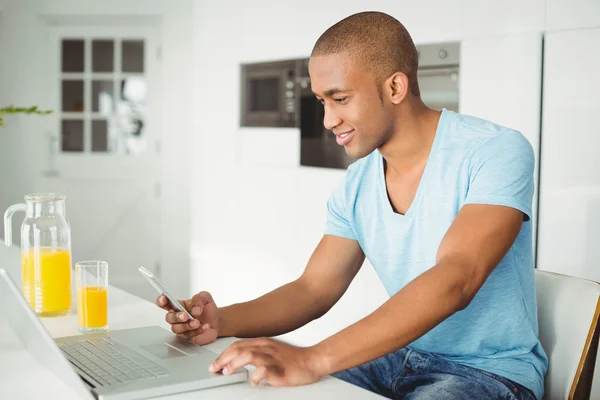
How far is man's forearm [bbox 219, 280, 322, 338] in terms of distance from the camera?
1469 millimetres

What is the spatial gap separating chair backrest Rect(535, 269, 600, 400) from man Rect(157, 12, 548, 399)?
0.11 ft

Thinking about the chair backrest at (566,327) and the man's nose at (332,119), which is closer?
the chair backrest at (566,327)

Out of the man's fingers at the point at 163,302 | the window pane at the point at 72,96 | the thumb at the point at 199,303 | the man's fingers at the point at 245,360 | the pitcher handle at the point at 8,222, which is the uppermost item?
the window pane at the point at 72,96

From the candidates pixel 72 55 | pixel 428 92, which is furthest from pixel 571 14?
pixel 72 55

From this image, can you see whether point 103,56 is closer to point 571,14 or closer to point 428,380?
point 571,14

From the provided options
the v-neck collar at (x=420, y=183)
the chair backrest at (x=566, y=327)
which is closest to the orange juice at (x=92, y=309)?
the v-neck collar at (x=420, y=183)

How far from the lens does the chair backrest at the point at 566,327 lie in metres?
1.39

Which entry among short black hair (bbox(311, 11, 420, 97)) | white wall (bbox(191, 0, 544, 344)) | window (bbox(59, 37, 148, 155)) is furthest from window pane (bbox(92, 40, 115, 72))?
short black hair (bbox(311, 11, 420, 97))

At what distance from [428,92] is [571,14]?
0.67 metres

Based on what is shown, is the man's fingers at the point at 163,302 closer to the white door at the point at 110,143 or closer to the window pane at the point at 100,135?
the white door at the point at 110,143

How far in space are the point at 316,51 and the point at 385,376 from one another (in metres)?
0.67

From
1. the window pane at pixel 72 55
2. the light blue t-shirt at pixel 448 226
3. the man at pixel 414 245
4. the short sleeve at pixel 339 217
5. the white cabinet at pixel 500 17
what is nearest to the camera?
the man at pixel 414 245

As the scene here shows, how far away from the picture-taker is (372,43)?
5.10 ft

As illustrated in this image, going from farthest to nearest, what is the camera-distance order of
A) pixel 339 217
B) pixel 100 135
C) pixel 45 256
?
pixel 100 135 < pixel 339 217 < pixel 45 256
